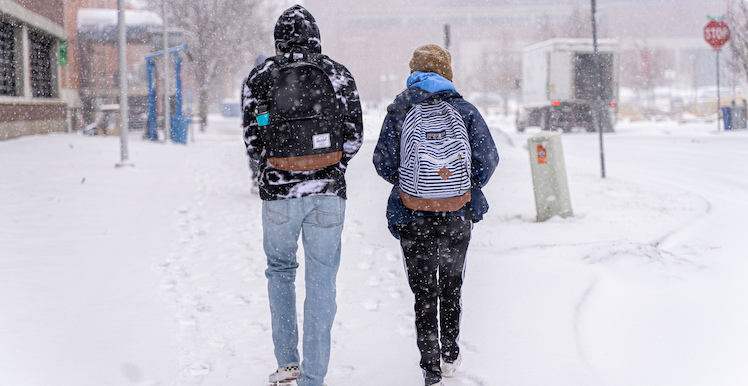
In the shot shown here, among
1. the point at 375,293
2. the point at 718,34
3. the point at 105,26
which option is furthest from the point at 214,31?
the point at 375,293

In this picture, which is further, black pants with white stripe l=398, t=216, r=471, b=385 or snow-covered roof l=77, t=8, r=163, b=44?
snow-covered roof l=77, t=8, r=163, b=44

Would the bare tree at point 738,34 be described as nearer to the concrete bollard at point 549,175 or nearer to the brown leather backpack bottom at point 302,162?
the concrete bollard at point 549,175

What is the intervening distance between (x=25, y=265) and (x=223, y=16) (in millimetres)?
28626

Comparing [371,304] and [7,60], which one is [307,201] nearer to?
[371,304]

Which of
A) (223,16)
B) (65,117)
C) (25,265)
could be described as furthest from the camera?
(223,16)

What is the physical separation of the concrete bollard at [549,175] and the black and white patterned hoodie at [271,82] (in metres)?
4.84

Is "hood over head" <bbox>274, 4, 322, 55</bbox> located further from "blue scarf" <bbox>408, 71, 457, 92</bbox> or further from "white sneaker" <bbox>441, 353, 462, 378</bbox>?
"white sneaker" <bbox>441, 353, 462, 378</bbox>

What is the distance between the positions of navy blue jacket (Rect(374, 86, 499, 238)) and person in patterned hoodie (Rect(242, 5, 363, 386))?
19cm

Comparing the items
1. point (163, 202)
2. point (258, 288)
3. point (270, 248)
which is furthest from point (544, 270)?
point (163, 202)

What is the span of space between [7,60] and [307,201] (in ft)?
60.3

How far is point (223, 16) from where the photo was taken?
32500mm

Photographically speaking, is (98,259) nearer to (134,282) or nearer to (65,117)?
(134,282)

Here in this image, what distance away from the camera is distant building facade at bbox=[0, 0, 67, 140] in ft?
56.2

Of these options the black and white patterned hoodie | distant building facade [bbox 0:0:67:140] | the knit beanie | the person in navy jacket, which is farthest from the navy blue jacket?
distant building facade [bbox 0:0:67:140]
